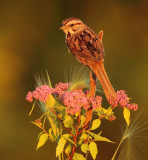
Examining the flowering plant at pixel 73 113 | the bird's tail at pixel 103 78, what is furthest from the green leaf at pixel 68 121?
the bird's tail at pixel 103 78

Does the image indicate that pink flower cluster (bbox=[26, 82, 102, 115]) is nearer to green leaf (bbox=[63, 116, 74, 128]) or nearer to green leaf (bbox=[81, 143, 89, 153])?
green leaf (bbox=[63, 116, 74, 128])

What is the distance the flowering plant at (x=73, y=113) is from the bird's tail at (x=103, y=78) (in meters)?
0.02

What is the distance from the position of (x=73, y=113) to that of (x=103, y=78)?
199mm

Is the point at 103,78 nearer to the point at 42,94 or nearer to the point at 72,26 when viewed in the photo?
the point at 42,94

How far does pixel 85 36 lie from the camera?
4.46 ft

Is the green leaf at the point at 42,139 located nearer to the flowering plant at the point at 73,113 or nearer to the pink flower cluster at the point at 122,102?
the flowering plant at the point at 73,113

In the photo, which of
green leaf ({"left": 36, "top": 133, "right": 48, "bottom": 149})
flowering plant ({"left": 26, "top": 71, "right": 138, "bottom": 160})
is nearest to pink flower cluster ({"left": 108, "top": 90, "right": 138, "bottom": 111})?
flowering plant ({"left": 26, "top": 71, "right": 138, "bottom": 160})

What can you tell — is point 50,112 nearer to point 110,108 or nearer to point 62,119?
point 62,119

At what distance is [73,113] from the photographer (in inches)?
41.9

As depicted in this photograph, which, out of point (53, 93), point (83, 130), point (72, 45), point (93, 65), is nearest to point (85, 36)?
point (72, 45)

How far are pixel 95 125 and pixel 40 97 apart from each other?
0.24 metres

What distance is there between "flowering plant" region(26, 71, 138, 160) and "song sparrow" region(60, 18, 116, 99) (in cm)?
8

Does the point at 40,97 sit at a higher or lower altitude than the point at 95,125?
higher

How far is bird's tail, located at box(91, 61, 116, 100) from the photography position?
3.73 feet
